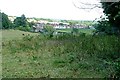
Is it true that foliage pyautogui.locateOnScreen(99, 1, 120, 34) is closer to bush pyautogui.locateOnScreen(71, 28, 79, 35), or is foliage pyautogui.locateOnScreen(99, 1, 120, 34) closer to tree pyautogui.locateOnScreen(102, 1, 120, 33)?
tree pyautogui.locateOnScreen(102, 1, 120, 33)

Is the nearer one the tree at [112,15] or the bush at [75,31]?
the tree at [112,15]

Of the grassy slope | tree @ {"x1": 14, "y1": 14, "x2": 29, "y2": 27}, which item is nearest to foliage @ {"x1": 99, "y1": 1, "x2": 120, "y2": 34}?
the grassy slope

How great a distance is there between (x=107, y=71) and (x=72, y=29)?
831 centimetres

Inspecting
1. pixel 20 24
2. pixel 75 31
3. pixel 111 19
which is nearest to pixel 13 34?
pixel 20 24

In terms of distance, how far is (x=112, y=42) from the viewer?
10703 mm

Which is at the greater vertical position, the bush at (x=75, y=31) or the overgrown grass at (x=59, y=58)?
the bush at (x=75, y=31)

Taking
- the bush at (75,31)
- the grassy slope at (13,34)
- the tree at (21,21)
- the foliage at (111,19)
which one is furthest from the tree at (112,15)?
the tree at (21,21)

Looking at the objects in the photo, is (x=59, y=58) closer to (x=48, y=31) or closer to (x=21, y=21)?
(x=48, y=31)

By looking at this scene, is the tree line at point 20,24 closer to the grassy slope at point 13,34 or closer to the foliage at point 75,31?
the grassy slope at point 13,34

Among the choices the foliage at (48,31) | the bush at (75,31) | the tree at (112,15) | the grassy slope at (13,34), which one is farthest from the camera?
the bush at (75,31)

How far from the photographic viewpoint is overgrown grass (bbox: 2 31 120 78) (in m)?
7.03

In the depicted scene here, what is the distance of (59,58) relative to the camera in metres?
8.91

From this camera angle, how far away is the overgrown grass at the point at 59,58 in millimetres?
7031

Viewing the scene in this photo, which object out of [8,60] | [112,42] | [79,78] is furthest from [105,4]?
[79,78]
